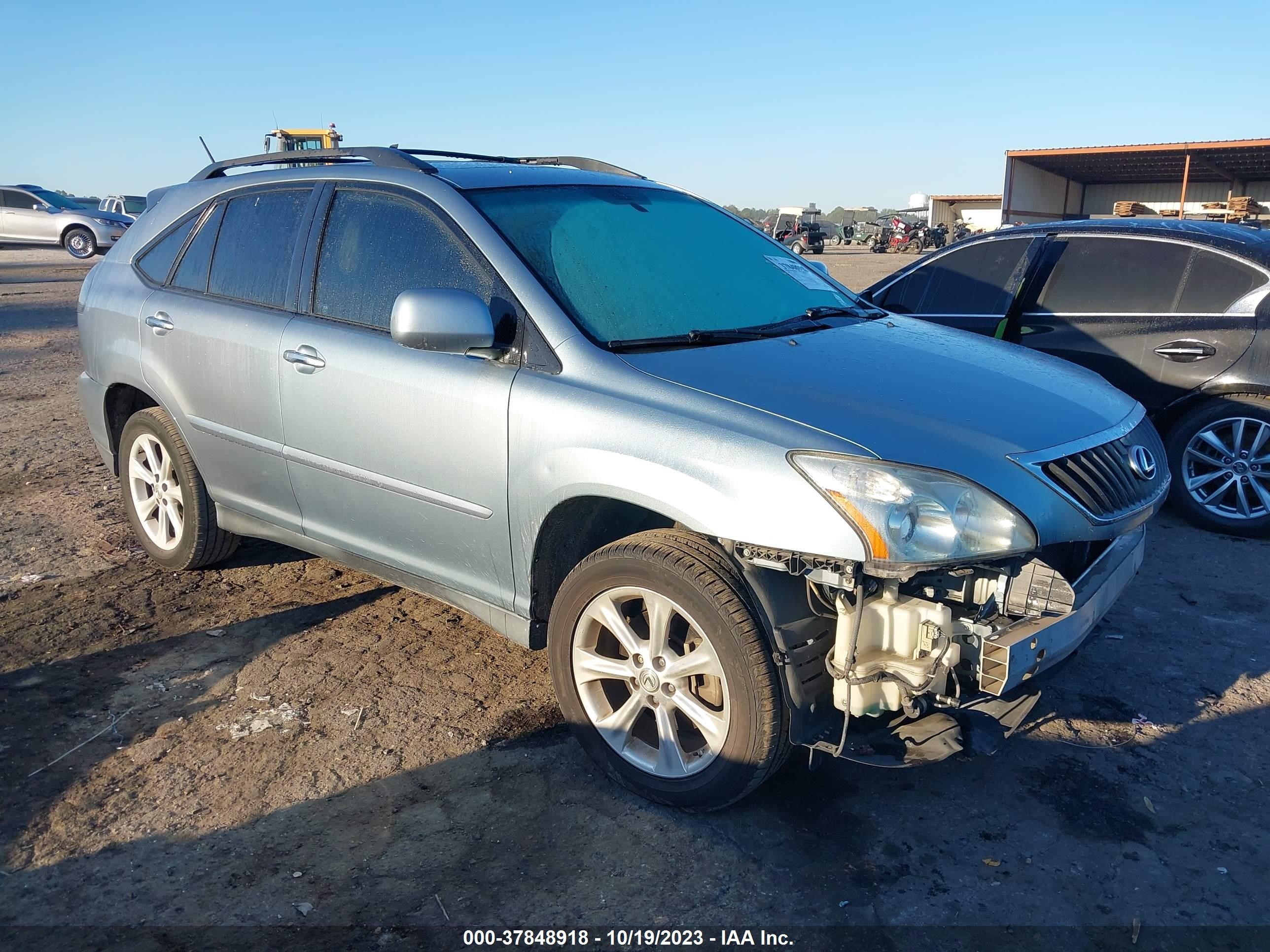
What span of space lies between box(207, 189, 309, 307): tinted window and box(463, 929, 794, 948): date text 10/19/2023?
2608mm

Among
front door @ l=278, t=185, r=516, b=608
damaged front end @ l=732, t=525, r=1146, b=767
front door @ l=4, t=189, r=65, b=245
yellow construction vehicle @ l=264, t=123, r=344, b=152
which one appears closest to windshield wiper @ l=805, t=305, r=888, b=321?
front door @ l=278, t=185, r=516, b=608

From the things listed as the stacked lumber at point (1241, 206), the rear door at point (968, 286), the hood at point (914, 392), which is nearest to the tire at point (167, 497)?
the hood at point (914, 392)

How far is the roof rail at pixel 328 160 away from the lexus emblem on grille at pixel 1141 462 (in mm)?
2601

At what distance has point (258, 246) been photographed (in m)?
4.20

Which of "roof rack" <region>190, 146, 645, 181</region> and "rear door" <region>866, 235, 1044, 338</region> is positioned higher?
"roof rack" <region>190, 146, 645, 181</region>

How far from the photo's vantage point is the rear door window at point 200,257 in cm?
441

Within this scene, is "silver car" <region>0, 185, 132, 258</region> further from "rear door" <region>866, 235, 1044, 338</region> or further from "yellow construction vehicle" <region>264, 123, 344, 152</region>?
"rear door" <region>866, 235, 1044, 338</region>

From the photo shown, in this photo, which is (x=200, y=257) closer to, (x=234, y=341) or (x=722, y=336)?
(x=234, y=341)

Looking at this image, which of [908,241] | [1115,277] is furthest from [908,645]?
[908,241]

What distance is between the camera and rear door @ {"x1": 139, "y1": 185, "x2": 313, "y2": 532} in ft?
13.1

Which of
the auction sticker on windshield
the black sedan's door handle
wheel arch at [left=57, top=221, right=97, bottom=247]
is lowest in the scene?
the black sedan's door handle

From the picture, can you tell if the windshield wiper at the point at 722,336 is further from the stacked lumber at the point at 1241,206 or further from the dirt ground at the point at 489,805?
the stacked lumber at the point at 1241,206

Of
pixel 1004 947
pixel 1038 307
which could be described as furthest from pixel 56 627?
pixel 1038 307

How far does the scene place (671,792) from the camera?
298 cm
